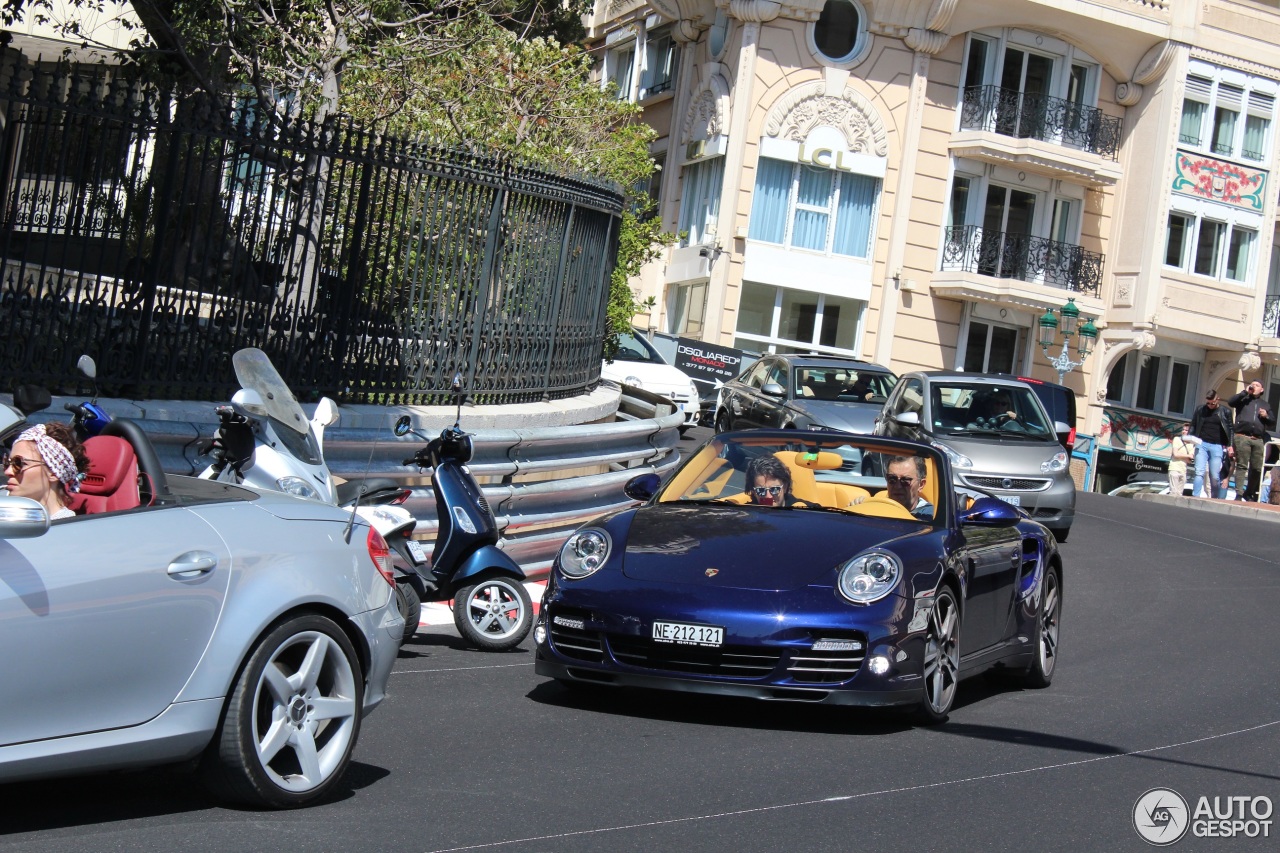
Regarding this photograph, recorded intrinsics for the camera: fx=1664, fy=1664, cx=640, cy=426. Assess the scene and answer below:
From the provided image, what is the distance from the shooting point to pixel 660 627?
7.47m

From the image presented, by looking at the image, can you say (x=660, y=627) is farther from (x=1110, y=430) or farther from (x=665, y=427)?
(x=1110, y=430)

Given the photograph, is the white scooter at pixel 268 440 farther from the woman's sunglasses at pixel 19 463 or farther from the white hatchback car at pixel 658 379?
the white hatchback car at pixel 658 379

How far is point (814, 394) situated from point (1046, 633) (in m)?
11.7

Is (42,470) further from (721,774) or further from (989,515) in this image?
(989,515)

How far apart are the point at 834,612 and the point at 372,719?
209cm

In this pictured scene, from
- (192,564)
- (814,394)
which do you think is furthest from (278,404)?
(814,394)

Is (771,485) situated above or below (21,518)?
above

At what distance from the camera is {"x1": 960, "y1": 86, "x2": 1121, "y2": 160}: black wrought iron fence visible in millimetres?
38312

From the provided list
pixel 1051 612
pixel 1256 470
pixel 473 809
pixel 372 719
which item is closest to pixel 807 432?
pixel 1051 612

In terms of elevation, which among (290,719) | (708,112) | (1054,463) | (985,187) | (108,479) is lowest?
(290,719)

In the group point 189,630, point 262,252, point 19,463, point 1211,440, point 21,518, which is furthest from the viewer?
point 1211,440

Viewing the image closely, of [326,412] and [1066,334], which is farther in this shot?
[1066,334]

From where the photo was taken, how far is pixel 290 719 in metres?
5.46

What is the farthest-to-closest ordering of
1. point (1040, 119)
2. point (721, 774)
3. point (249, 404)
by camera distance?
1. point (1040, 119)
2. point (249, 404)
3. point (721, 774)
